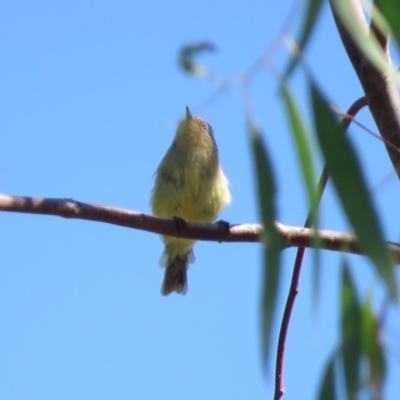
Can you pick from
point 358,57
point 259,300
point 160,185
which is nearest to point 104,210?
point 358,57

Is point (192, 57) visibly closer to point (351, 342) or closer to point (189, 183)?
point (351, 342)

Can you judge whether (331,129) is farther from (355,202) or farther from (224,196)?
(224,196)

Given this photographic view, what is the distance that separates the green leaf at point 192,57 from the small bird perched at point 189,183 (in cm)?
327

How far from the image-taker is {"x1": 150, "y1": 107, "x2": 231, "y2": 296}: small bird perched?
5.51 m

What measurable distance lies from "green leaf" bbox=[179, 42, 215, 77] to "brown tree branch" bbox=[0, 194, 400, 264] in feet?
1.99

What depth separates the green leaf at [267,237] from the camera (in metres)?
1.57

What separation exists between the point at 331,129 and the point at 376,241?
0.91 feet

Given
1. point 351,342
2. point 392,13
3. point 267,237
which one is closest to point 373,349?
point 351,342

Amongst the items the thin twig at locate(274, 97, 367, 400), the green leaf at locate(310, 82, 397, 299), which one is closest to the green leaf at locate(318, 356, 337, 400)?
the green leaf at locate(310, 82, 397, 299)

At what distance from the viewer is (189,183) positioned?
5.59 metres

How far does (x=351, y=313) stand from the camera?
1.88m

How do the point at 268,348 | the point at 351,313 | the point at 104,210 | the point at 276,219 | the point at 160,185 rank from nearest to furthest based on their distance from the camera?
the point at 268,348 < the point at 276,219 < the point at 351,313 < the point at 104,210 < the point at 160,185

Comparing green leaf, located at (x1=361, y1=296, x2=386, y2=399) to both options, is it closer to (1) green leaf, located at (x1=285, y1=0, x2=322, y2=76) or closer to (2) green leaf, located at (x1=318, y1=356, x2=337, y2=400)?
(2) green leaf, located at (x1=318, y1=356, x2=337, y2=400)

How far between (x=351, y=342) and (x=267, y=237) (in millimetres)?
299
